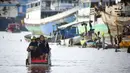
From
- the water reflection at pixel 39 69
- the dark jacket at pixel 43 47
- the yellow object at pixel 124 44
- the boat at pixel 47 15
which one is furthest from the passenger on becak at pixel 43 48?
the boat at pixel 47 15

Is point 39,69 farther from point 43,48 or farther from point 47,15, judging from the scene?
point 47,15

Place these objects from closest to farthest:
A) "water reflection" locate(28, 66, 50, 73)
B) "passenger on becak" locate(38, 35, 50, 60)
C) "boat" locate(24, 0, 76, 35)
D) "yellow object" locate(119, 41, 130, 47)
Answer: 1. "water reflection" locate(28, 66, 50, 73)
2. "passenger on becak" locate(38, 35, 50, 60)
3. "yellow object" locate(119, 41, 130, 47)
4. "boat" locate(24, 0, 76, 35)

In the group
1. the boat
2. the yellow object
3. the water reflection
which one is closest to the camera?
the water reflection

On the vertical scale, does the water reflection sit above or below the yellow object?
above

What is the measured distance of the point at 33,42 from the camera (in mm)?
15219

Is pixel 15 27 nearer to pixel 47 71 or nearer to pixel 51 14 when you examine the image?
pixel 51 14

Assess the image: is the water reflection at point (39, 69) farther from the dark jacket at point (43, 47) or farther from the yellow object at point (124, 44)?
the yellow object at point (124, 44)

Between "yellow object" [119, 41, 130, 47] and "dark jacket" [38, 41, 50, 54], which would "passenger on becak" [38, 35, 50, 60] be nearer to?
"dark jacket" [38, 41, 50, 54]

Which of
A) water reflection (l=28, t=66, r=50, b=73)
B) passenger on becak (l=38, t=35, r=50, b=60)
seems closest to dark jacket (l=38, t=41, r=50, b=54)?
passenger on becak (l=38, t=35, r=50, b=60)

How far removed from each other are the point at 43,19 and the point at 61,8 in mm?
1789

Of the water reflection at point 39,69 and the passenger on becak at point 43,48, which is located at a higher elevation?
the passenger on becak at point 43,48

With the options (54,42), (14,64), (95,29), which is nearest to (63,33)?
(54,42)

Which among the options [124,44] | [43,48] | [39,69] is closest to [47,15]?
[124,44]

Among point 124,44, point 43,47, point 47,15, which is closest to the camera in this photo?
point 43,47
